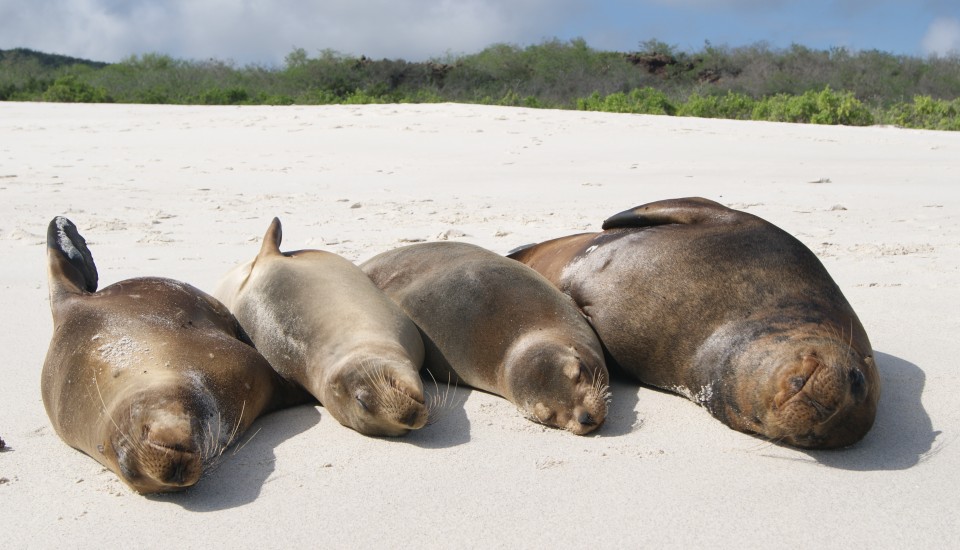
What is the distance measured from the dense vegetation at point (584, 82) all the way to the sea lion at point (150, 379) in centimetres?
1276

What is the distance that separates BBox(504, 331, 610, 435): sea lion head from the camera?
3648 millimetres

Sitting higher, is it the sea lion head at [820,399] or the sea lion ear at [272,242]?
the sea lion ear at [272,242]

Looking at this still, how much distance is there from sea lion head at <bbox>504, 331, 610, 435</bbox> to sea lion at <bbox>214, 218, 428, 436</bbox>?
402mm

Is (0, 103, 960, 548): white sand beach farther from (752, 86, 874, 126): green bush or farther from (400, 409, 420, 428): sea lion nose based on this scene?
(752, 86, 874, 126): green bush

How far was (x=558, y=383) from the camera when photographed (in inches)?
148

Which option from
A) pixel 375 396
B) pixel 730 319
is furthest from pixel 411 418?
pixel 730 319

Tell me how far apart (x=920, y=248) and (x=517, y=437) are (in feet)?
12.5

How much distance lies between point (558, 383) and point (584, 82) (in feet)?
78.2

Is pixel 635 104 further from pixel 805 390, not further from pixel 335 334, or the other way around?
pixel 805 390

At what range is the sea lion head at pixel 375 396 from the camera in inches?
138

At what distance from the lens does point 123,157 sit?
11.0 metres

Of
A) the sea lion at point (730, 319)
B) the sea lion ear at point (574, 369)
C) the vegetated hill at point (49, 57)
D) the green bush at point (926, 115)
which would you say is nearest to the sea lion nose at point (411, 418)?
the sea lion ear at point (574, 369)

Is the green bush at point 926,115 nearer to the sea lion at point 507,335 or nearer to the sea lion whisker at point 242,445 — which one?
the sea lion at point 507,335

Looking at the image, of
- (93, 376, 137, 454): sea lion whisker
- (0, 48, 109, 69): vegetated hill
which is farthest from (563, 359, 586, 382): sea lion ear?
(0, 48, 109, 69): vegetated hill
